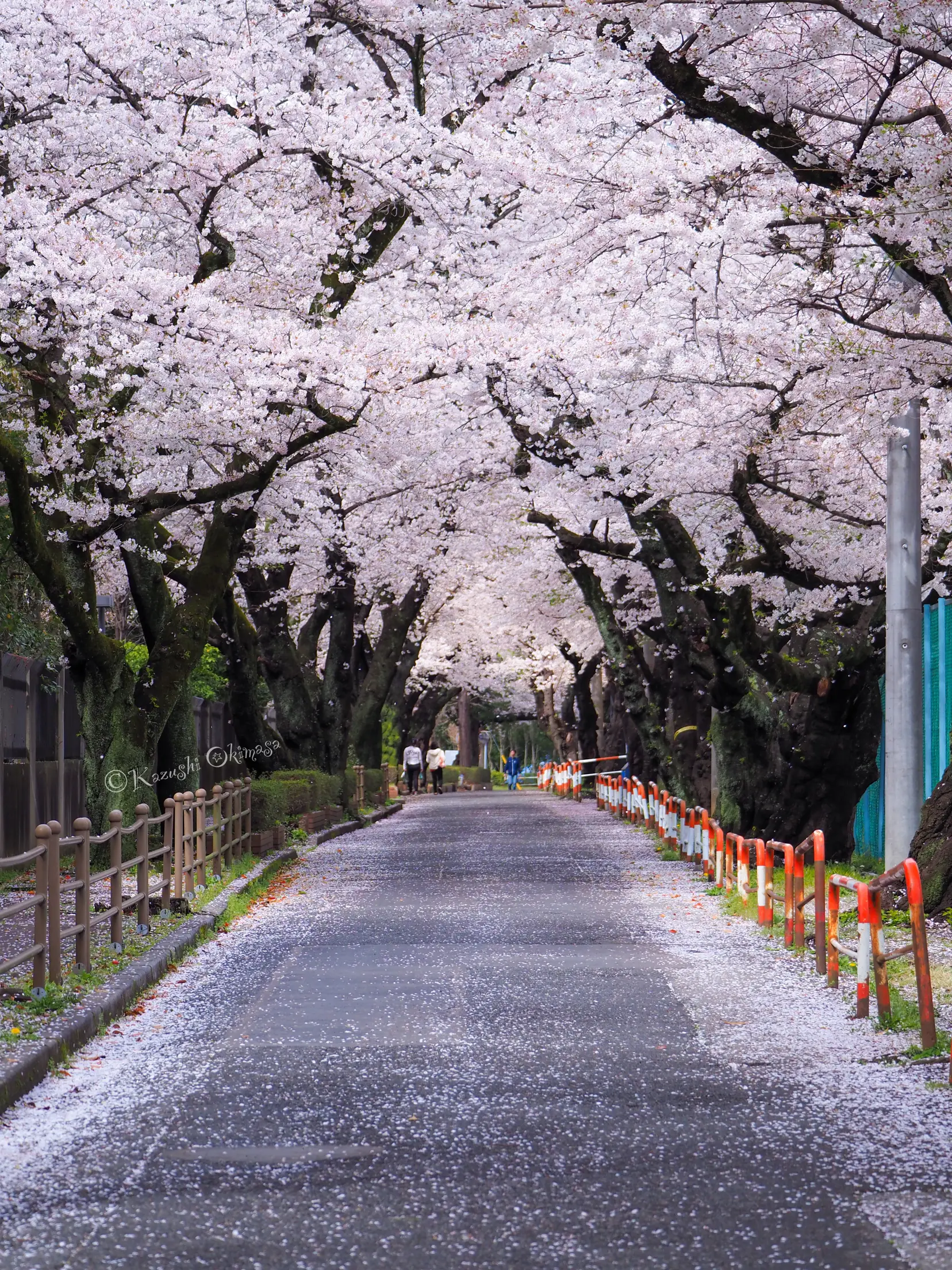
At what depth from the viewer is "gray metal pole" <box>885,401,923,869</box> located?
40.4 feet

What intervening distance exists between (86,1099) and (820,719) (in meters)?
14.2

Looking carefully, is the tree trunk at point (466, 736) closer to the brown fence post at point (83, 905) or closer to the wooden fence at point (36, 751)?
the wooden fence at point (36, 751)

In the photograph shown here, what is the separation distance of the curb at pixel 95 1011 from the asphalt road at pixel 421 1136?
0.45 feet

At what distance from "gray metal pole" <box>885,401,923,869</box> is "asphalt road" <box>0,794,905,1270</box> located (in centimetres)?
239

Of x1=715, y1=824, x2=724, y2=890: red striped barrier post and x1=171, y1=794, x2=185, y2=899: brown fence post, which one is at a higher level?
x1=171, y1=794, x2=185, y2=899: brown fence post

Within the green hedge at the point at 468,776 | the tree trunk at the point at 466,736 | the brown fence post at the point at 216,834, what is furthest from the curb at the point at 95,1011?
the tree trunk at the point at 466,736

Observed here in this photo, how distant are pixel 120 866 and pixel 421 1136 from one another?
5.47 metres

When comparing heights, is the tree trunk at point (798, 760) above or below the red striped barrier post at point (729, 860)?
above

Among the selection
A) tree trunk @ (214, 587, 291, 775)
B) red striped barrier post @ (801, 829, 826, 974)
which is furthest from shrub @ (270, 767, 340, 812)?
red striped barrier post @ (801, 829, 826, 974)

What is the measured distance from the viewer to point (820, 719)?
20109 millimetres

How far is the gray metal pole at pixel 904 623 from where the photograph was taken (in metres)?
12.3

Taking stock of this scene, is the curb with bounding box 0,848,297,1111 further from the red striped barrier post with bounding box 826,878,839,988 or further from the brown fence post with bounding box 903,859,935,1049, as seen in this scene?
the red striped barrier post with bounding box 826,878,839,988

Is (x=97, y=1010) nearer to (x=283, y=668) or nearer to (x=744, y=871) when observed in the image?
(x=744, y=871)

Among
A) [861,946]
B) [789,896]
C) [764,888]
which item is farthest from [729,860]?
[861,946]
